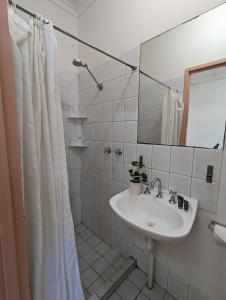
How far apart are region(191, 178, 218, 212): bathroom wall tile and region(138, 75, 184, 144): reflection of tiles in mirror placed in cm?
40

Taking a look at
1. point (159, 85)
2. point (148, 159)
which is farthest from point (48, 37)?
point (148, 159)

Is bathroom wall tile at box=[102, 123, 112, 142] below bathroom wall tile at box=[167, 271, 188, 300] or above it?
above

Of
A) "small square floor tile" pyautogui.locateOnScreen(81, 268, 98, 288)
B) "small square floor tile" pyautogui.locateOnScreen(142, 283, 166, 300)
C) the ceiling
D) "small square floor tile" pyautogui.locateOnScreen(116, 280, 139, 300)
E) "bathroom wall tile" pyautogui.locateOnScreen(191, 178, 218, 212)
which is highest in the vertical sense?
the ceiling

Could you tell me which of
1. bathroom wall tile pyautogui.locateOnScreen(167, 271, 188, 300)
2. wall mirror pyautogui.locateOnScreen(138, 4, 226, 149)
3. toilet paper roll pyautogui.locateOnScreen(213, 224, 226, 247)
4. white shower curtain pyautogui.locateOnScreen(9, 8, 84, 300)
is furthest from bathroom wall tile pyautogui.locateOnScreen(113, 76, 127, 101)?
bathroom wall tile pyautogui.locateOnScreen(167, 271, 188, 300)

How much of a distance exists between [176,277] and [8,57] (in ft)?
5.52

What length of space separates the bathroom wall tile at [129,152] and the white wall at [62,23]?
1218mm

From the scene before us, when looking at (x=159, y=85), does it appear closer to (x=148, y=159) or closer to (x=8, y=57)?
(x=148, y=159)

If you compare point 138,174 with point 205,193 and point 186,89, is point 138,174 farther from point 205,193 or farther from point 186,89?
point 186,89

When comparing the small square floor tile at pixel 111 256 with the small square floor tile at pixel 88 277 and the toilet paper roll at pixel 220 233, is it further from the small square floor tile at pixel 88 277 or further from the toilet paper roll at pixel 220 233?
the toilet paper roll at pixel 220 233

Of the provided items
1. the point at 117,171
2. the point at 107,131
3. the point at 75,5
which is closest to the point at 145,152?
the point at 117,171

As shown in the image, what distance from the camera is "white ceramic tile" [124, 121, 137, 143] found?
131 centimetres

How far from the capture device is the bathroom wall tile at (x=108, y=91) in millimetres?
1476

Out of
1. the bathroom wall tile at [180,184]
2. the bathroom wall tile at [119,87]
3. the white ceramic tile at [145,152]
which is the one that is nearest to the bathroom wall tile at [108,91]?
the bathroom wall tile at [119,87]

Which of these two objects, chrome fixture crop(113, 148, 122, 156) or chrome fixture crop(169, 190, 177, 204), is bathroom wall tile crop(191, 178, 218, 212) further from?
chrome fixture crop(113, 148, 122, 156)
